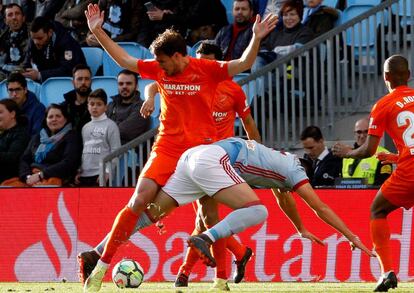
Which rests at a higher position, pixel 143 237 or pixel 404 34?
pixel 404 34

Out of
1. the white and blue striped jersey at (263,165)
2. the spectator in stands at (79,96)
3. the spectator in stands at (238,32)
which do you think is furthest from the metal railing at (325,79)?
the white and blue striped jersey at (263,165)

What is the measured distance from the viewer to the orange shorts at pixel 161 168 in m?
11.1

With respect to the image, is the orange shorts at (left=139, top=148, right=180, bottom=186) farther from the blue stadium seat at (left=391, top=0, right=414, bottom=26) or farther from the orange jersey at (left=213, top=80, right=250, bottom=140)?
the blue stadium seat at (left=391, top=0, right=414, bottom=26)

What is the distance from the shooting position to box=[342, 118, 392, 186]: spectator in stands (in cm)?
1544

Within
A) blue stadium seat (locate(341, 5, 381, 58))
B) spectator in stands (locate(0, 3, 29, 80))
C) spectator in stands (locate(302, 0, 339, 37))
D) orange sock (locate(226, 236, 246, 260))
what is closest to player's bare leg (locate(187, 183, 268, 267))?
orange sock (locate(226, 236, 246, 260))

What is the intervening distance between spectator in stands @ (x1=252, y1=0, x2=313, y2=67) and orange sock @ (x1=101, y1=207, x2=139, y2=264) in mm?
6722

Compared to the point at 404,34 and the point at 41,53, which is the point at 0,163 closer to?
the point at 41,53

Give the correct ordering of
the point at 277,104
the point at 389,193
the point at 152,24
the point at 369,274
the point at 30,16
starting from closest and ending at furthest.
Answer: the point at 389,193
the point at 369,274
the point at 277,104
the point at 152,24
the point at 30,16

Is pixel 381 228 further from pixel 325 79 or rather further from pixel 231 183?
pixel 325 79

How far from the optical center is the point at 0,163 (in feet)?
57.2

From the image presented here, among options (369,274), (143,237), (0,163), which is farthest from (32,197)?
(369,274)

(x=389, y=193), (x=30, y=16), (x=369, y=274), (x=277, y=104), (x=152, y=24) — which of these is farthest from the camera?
(x=30, y=16)

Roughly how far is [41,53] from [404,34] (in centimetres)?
549

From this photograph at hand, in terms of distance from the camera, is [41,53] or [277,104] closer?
[277,104]
